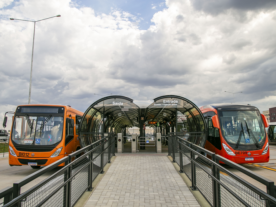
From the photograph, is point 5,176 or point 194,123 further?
point 194,123

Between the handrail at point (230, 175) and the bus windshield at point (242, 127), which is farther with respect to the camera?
the bus windshield at point (242, 127)

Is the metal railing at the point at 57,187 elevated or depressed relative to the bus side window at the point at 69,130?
depressed

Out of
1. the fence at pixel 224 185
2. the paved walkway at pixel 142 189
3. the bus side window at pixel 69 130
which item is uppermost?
the bus side window at pixel 69 130

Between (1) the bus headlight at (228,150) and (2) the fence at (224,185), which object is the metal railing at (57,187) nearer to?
(2) the fence at (224,185)

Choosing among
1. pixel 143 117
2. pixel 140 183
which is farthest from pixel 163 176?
pixel 143 117

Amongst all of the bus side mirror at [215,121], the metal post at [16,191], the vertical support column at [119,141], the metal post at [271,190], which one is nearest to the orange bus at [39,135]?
the vertical support column at [119,141]

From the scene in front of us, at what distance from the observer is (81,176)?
495cm

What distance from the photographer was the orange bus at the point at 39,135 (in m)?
8.84

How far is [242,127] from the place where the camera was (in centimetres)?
1035

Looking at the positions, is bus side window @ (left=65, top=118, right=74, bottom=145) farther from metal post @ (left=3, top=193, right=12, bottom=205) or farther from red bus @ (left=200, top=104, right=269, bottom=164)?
metal post @ (left=3, top=193, right=12, bottom=205)

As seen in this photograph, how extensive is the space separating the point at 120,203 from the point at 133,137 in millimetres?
9868

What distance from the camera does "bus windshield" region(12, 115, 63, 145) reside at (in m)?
9.09

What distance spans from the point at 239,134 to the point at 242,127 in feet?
1.27

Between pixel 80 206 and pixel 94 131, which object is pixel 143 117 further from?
pixel 80 206
